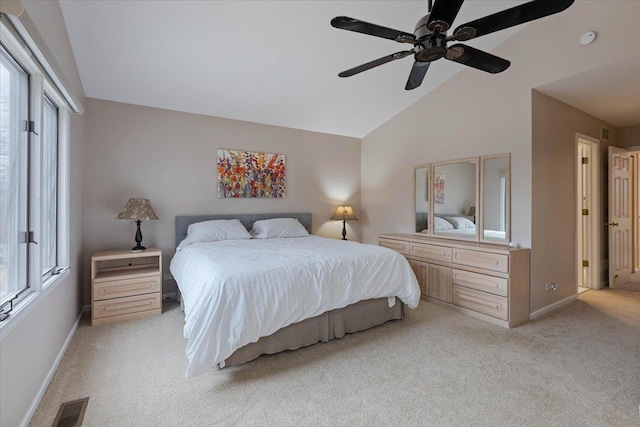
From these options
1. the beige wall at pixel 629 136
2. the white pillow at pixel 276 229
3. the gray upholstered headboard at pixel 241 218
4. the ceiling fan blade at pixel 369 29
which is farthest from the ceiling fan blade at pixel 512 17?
the beige wall at pixel 629 136

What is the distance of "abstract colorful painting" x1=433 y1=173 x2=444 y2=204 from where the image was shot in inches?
159

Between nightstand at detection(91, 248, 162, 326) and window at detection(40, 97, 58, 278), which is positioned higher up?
window at detection(40, 97, 58, 278)

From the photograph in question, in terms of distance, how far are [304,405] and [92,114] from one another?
3.85 meters

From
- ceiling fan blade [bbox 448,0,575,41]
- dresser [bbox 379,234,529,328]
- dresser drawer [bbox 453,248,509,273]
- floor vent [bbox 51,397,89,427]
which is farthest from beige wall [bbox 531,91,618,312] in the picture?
floor vent [bbox 51,397,89,427]

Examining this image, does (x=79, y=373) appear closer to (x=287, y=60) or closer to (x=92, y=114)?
(x=92, y=114)

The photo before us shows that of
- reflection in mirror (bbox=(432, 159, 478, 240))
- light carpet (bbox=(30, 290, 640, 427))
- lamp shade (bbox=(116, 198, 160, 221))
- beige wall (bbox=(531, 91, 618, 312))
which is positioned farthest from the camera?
reflection in mirror (bbox=(432, 159, 478, 240))

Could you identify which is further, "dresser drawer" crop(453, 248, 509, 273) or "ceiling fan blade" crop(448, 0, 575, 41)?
"dresser drawer" crop(453, 248, 509, 273)

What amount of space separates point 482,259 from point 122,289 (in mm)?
3830

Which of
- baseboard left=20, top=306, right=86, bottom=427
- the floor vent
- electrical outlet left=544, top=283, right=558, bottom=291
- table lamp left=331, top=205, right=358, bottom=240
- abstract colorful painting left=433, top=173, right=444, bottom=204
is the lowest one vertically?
the floor vent

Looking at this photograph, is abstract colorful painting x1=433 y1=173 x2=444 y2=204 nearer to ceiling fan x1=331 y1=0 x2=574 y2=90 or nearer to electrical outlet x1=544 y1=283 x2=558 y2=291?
electrical outlet x1=544 y1=283 x2=558 y2=291

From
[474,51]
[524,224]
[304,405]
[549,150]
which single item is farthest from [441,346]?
[549,150]

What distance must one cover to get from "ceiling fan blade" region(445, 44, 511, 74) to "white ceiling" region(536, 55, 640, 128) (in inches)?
55.0

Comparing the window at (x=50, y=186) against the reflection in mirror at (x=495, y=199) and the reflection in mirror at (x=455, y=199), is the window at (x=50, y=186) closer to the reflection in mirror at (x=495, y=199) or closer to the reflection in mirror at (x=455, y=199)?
the reflection in mirror at (x=455, y=199)

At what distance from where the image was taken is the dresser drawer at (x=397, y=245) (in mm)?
4078
